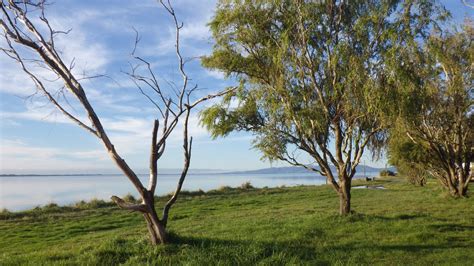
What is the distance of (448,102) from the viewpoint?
26.2m

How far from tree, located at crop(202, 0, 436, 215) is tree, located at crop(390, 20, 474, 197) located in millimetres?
1637

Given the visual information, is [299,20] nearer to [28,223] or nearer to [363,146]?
[363,146]

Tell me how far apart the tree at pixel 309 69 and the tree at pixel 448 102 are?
5.37ft

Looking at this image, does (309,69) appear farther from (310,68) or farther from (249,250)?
(249,250)

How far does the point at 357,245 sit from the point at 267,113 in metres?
8.14

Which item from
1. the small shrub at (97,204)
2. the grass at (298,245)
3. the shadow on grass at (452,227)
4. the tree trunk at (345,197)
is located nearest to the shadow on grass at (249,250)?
the grass at (298,245)

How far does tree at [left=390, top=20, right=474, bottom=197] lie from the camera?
19.6m

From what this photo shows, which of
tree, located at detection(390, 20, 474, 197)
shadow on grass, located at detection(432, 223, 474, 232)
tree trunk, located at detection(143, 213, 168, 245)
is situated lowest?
shadow on grass, located at detection(432, 223, 474, 232)

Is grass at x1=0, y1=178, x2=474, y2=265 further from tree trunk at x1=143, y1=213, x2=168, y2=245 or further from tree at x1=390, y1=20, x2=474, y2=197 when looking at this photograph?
tree at x1=390, y1=20, x2=474, y2=197

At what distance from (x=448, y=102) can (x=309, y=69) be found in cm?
1290

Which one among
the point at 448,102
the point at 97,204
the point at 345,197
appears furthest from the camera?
the point at 97,204

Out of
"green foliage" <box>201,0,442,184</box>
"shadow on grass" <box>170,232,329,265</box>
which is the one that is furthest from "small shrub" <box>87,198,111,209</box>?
"shadow on grass" <box>170,232,329,265</box>

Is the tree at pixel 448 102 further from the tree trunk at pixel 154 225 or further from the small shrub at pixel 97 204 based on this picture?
the small shrub at pixel 97 204

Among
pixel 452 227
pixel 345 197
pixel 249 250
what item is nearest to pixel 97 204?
pixel 345 197
